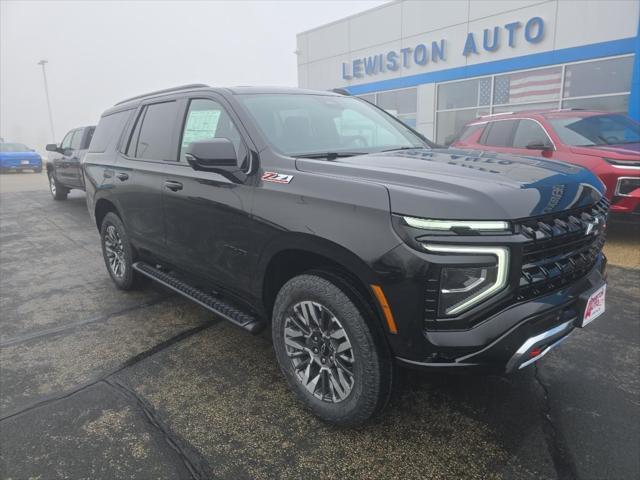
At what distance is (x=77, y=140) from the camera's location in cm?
1123

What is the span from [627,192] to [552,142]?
3.91 feet

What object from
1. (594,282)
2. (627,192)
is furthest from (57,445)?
(627,192)

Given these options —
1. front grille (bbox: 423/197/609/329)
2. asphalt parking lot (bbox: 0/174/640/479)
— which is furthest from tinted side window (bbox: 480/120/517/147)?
front grille (bbox: 423/197/609/329)

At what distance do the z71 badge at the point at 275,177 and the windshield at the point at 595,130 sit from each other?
5174 mm

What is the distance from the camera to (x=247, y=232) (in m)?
2.64

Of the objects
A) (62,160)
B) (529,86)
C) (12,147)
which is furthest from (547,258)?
(12,147)

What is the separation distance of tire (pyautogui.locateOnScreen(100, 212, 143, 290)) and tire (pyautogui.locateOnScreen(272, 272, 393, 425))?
2347 millimetres

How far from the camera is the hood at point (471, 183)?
187 centimetres

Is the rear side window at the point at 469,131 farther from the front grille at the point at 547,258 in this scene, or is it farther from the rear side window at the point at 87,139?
the rear side window at the point at 87,139

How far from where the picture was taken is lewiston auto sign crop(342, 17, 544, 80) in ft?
41.1

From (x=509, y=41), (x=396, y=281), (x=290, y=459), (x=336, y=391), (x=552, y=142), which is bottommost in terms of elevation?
(x=290, y=459)

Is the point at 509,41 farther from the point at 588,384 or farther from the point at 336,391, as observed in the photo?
the point at 336,391

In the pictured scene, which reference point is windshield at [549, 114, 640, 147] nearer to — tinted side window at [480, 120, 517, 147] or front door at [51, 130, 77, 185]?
tinted side window at [480, 120, 517, 147]

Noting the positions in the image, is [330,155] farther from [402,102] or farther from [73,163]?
[402,102]
